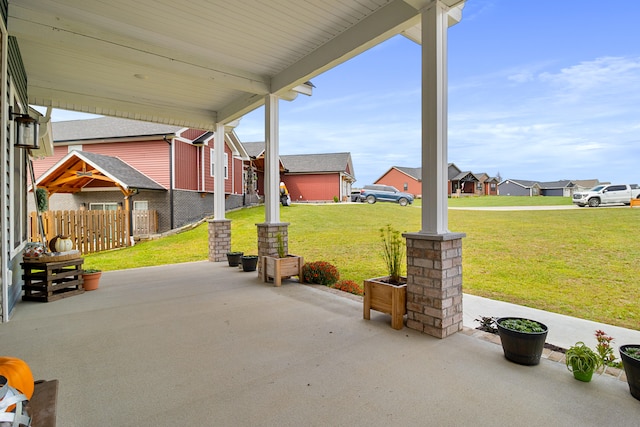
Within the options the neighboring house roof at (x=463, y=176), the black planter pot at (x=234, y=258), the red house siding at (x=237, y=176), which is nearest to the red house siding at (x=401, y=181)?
the neighboring house roof at (x=463, y=176)

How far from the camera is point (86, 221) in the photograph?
34.0 ft

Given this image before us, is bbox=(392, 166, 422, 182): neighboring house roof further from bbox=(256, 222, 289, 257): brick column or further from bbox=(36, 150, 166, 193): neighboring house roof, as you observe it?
bbox=(256, 222, 289, 257): brick column

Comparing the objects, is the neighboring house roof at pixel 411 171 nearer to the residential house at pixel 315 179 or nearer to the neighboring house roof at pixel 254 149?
the residential house at pixel 315 179

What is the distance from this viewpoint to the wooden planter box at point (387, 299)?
3271mm

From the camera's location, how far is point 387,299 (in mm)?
3393

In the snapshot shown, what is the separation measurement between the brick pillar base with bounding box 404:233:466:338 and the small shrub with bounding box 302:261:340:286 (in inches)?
81.1

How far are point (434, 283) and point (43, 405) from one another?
111 inches

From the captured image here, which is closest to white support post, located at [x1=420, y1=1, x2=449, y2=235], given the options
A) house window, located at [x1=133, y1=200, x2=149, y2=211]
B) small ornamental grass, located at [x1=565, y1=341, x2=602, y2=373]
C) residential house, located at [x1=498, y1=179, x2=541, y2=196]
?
small ornamental grass, located at [x1=565, y1=341, x2=602, y2=373]

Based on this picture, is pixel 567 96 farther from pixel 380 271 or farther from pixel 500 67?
pixel 380 271

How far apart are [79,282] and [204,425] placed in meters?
4.32

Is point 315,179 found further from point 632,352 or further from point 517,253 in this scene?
point 632,352

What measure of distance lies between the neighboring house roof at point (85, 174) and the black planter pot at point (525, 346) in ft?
38.3

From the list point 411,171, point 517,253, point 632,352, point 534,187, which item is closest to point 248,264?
point 632,352

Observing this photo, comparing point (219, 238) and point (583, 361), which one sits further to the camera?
point (219, 238)
